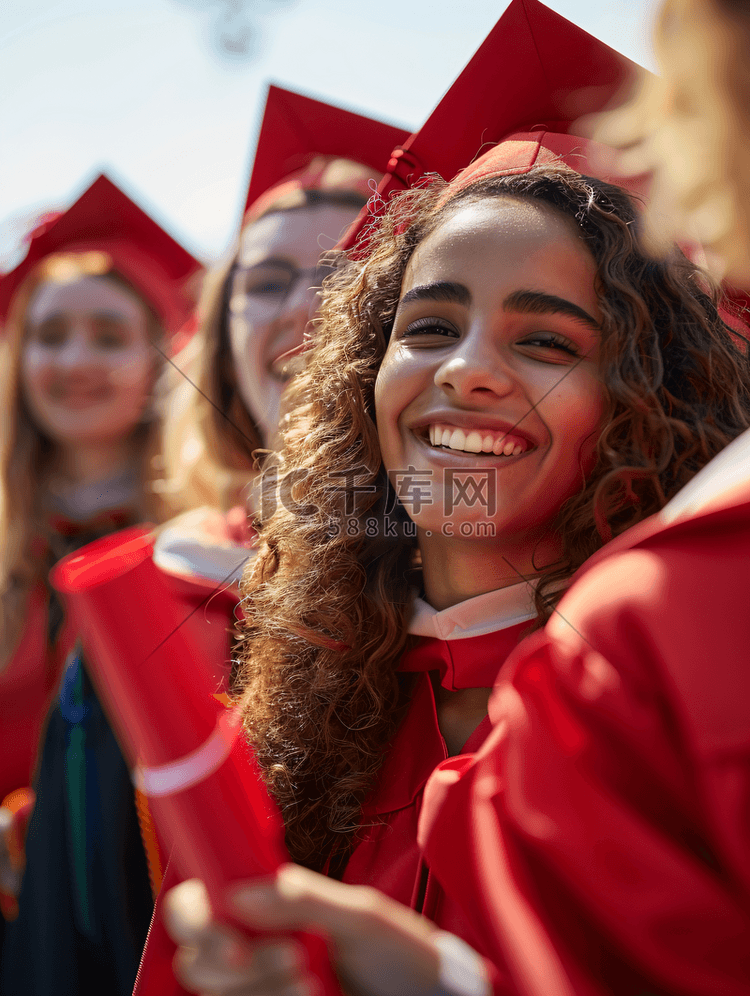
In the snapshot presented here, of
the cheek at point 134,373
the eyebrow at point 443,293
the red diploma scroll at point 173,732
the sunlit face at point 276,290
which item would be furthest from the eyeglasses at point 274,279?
the red diploma scroll at point 173,732

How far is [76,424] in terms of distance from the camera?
2.87 m

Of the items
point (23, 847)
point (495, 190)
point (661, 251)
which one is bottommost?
point (23, 847)

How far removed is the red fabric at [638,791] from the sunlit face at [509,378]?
41cm

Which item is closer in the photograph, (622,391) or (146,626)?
(146,626)

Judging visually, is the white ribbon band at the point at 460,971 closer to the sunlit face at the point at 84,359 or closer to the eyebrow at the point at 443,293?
the eyebrow at the point at 443,293

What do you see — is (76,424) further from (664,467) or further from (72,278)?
(664,467)

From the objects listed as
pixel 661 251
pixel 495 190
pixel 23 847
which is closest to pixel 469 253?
pixel 495 190

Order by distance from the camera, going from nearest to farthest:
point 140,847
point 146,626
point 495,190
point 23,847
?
point 146,626, point 495,190, point 140,847, point 23,847

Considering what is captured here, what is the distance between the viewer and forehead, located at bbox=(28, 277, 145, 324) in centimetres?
286

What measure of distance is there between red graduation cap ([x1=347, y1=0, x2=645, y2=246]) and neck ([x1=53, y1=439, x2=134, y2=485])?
1.88 m

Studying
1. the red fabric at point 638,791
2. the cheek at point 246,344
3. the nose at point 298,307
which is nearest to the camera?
the red fabric at point 638,791

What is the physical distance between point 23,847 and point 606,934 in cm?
195

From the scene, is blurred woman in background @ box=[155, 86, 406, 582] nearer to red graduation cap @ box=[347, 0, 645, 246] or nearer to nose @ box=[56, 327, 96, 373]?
nose @ box=[56, 327, 96, 373]

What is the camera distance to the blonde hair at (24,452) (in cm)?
285
